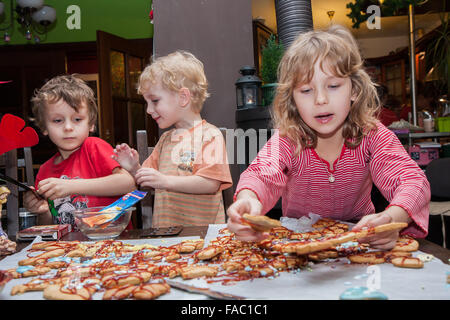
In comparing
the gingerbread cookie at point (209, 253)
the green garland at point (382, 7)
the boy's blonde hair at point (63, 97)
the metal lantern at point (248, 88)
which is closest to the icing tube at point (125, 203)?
the gingerbread cookie at point (209, 253)

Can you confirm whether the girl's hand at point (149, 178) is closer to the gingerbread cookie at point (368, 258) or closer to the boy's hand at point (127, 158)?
the boy's hand at point (127, 158)

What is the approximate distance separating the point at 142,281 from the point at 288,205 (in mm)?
645

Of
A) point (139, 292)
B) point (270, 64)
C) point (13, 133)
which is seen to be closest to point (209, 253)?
point (139, 292)

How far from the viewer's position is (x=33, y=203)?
1198mm

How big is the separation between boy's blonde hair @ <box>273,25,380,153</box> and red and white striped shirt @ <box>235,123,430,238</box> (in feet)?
0.10

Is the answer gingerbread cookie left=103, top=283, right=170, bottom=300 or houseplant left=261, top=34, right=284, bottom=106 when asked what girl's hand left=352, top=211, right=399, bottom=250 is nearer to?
gingerbread cookie left=103, top=283, right=170, bottom=300

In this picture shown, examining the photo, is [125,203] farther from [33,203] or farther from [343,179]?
[343,179]

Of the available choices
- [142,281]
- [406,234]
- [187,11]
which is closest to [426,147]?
[187,11]

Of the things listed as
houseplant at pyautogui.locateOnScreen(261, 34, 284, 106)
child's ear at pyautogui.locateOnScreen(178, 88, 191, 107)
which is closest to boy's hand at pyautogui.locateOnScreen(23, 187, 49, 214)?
child's ear at pyautogui.locateOnScreen(178, 88, 191, 107)

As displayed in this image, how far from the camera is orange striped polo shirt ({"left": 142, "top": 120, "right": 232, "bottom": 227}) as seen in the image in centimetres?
141

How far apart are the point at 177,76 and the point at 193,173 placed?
365 mm

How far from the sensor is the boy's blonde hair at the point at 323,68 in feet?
3.04

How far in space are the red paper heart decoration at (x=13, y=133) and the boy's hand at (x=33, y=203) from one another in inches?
16.5

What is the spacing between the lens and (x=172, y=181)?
4.05 feet
